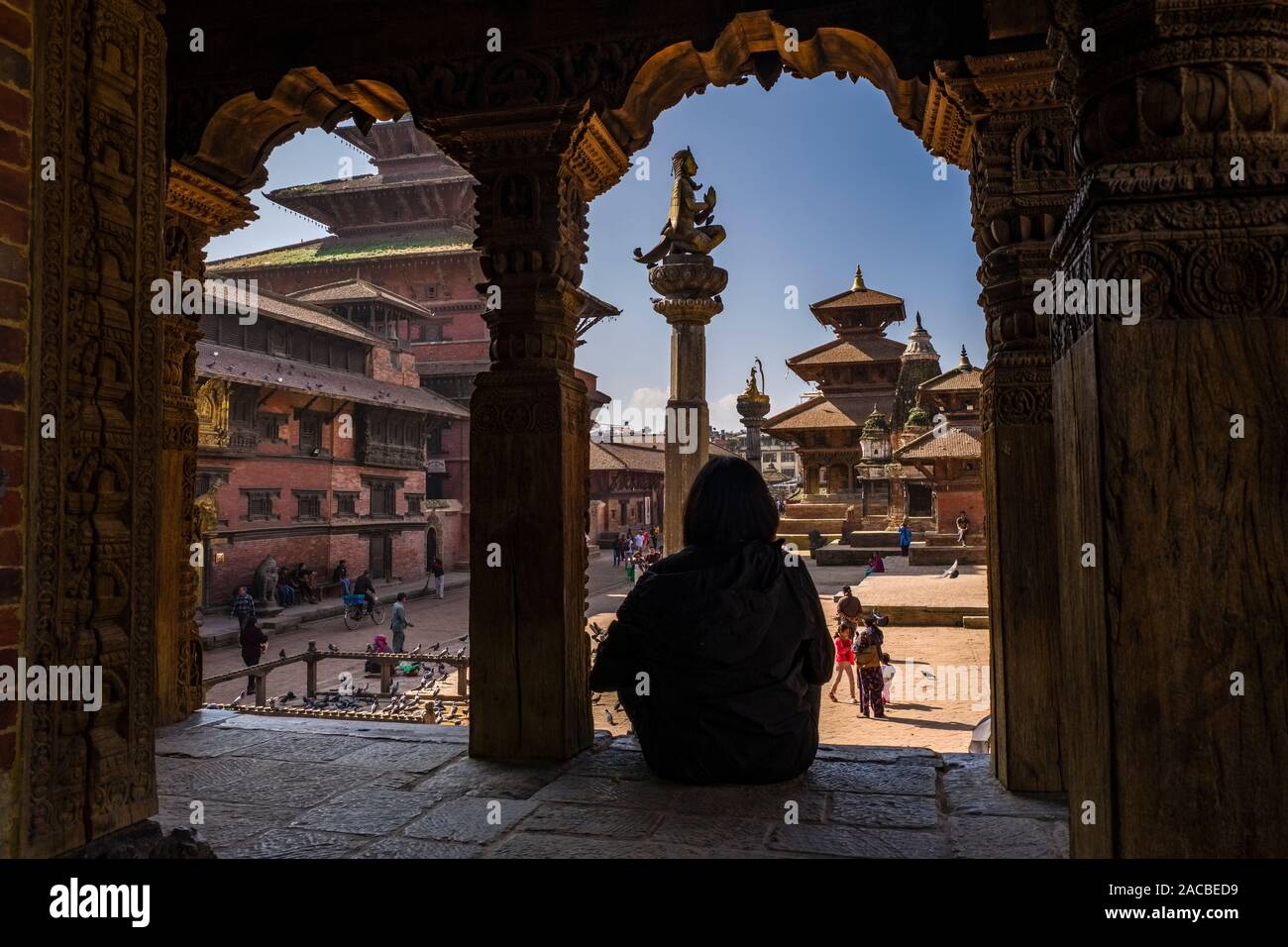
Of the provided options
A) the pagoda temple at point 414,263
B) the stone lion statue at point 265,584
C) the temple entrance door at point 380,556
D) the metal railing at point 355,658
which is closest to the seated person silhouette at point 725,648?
A: the metal railing at point 355,658

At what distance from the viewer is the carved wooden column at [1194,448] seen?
4.58 feet

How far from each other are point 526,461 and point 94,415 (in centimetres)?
183

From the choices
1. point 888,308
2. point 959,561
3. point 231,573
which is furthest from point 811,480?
point 231,573

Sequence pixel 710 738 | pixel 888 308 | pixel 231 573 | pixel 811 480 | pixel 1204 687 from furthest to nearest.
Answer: pixel 888 308, pixel 811 480, pixel 231 573, pixel 710 738, pixel 1204 687

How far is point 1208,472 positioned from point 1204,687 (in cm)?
37

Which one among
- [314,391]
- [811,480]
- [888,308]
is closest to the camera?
[314,391]

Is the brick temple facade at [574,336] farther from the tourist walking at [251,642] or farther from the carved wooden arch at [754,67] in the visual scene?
the tourist walking at [251,642]

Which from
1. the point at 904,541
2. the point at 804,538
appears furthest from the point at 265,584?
the point at 804,538

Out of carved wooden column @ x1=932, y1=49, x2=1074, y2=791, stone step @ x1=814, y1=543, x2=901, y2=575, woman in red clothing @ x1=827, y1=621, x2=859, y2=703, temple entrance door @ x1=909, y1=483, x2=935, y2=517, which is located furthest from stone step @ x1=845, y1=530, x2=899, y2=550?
carved wooden column @ x1=932, y1=49, x2=1074, y2=791

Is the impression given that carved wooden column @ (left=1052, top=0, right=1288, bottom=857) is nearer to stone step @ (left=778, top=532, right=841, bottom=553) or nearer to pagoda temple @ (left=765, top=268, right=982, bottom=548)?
pagoda temple @ (left=765, top=268, right=982, bottom=548)

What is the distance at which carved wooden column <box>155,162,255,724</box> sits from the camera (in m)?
4.52

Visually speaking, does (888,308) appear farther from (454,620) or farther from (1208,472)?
(1208,472)

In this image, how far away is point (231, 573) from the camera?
19.2 metres

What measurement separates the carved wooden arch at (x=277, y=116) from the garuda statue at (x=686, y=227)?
19.2 feet
